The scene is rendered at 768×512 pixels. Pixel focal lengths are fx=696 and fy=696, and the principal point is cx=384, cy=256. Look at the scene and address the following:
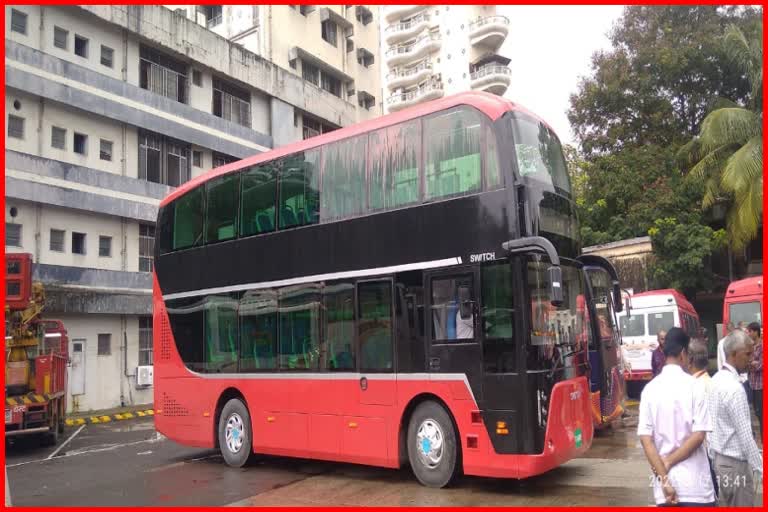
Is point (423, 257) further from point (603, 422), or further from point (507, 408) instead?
point (603, 422)

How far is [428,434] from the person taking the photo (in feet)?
28.2

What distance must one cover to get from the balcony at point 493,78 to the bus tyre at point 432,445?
167ft

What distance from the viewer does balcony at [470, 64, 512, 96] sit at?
2247 inches

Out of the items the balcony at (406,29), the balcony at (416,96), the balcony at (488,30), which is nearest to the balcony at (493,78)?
the balcony at (488,30)

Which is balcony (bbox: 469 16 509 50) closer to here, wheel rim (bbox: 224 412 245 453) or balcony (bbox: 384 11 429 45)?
balcony (bbox: 384 11 429 45)

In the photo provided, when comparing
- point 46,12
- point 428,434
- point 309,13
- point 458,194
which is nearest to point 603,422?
point 428,434

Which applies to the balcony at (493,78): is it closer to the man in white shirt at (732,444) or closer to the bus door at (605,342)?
the bus door at (605,342)

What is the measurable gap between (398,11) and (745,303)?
169 feet

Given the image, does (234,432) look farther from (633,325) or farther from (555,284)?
(633,325)

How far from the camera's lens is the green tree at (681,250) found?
24.2 m

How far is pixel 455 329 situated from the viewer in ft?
27.8

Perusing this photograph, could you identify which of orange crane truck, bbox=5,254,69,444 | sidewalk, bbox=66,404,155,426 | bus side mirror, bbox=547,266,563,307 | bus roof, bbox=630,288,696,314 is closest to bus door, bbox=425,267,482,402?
bus side mirror, bbox=547,266,563,307

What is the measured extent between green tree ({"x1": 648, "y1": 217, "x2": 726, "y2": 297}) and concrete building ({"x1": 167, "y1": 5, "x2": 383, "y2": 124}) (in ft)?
58.3

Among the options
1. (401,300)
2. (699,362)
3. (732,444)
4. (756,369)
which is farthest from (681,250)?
(732,444)
